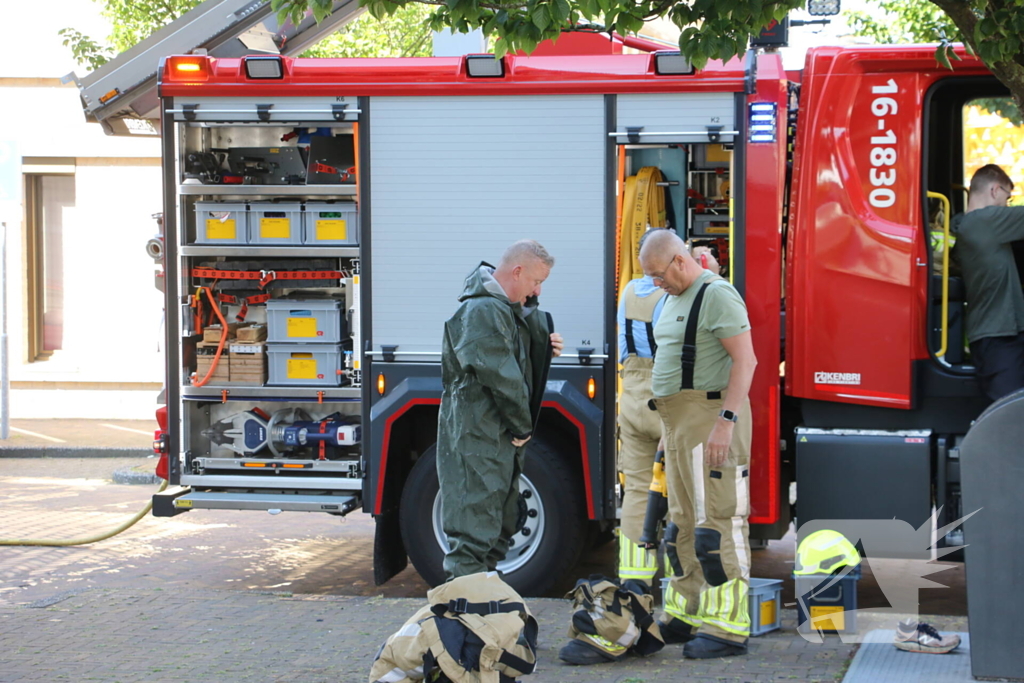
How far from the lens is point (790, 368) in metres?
6.04

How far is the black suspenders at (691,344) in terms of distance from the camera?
5.34m

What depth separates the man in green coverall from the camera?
181 inches

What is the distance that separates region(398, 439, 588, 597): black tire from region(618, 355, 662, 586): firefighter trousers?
35 centimetres

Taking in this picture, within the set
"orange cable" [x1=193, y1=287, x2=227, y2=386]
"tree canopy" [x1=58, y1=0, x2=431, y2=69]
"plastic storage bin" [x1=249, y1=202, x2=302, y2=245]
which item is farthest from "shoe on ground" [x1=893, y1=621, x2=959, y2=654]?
"tree canopy" [x1=58, y1=0, x2=431, y2=69]

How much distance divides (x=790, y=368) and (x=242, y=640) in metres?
3.01

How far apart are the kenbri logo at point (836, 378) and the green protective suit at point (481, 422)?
1.89 metres

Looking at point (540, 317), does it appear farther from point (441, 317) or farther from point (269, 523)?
point (269, 523)

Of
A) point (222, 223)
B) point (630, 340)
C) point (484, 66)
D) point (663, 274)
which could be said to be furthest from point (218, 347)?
point (663, 274)

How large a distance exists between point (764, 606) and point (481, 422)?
1921 millimetres

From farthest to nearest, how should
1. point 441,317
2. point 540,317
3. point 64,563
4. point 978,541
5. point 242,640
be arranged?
1. point 64,563
2. point 441,317
3. point 242,640
4. point 540,317
5. point 978,541

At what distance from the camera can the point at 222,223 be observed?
22.0ft

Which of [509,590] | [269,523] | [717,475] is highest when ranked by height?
[717,475]

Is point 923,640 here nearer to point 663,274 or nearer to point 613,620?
point 613,620

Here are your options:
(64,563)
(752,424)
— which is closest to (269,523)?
(64,563)
